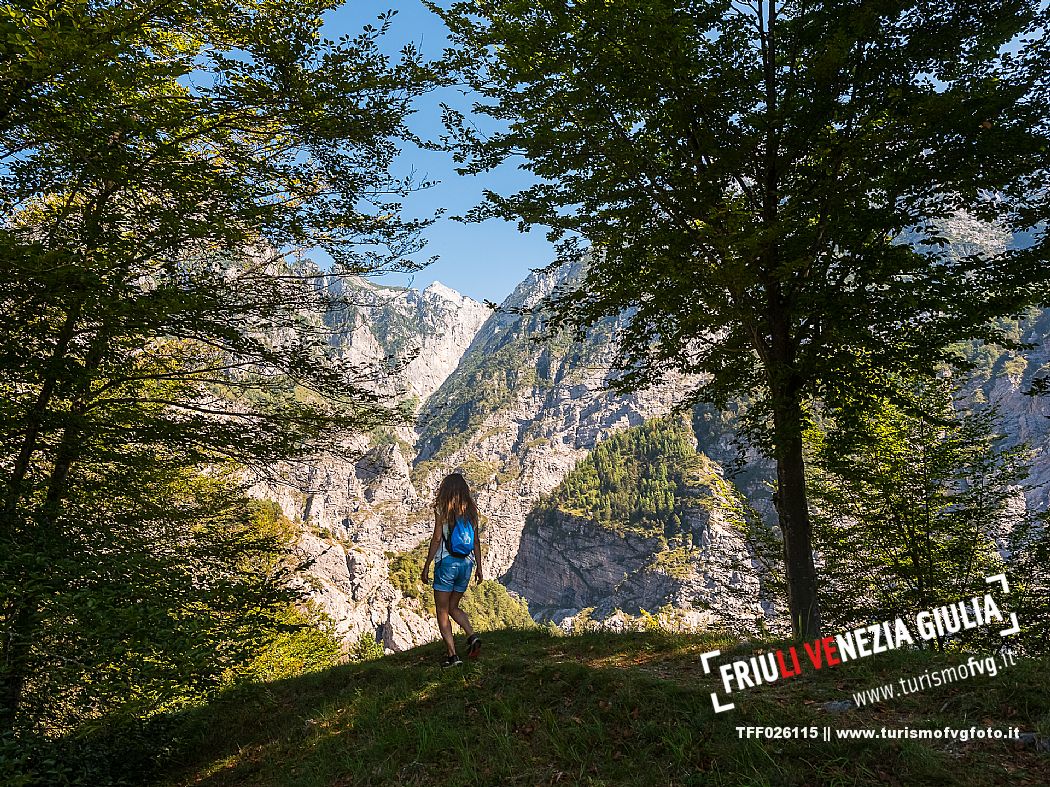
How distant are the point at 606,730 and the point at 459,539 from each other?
2653 millimetres

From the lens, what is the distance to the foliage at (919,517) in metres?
10.7

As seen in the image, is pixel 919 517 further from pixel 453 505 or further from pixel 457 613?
pixel 453 505

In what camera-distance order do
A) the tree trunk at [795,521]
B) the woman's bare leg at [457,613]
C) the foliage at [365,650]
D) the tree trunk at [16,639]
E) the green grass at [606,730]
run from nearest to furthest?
the green grass at [606,730]
the tree trunk at [16,639]
the woman's bare leg at [457,613]
the tree trunk at [795,521]
the foliage at [365,650]

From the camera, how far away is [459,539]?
6.14 meters

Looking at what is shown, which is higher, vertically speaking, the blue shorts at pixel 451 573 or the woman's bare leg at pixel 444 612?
the blue shorts at pixel 451 573

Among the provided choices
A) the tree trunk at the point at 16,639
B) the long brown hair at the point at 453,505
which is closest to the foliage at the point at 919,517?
the long brown hair at the point at 453,505

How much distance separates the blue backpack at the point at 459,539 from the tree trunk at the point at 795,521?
160 inches

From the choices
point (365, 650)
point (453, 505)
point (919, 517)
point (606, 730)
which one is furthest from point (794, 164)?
point (365, 650)

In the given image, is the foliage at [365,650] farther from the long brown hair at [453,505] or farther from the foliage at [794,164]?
the foliage at [794,164]

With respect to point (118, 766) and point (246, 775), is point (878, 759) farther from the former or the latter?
point (118, 766)

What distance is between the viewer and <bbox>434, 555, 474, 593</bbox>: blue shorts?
612cm

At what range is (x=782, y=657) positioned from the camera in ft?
17.4

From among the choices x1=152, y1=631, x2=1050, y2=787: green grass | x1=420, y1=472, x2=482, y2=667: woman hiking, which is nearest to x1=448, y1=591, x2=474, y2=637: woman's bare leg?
x1=420, y1=472, x2=482, y2=667: woman hiking

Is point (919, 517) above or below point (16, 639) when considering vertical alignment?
below
